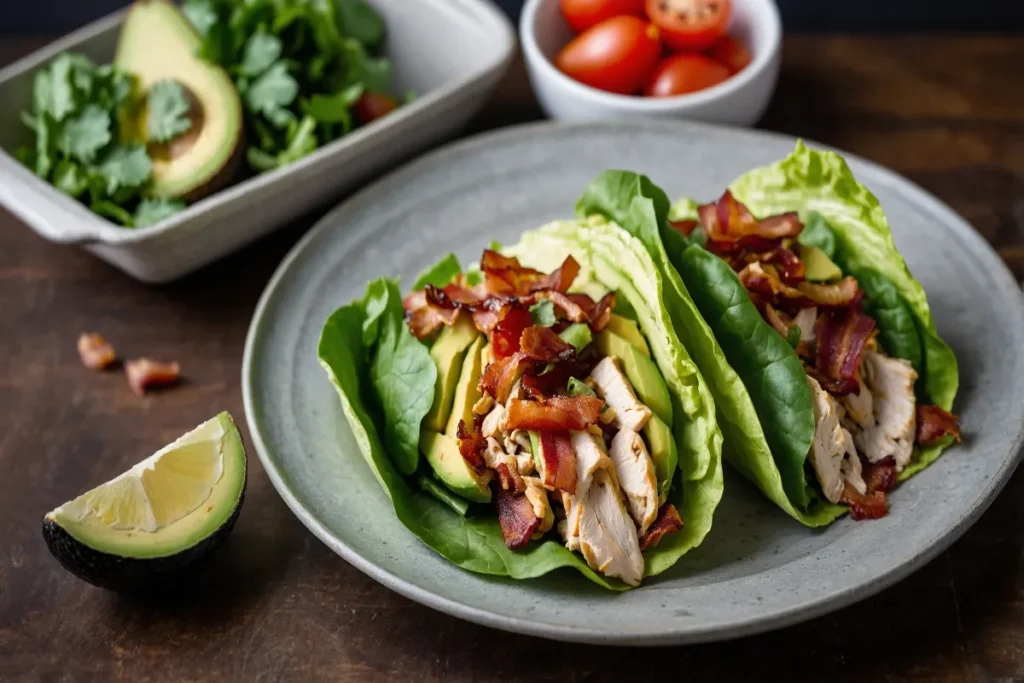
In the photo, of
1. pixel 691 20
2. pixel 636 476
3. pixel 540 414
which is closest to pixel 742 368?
pixel 636 476

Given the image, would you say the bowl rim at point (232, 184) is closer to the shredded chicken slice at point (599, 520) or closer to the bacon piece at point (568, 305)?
the bacon piece at point (568, 305)

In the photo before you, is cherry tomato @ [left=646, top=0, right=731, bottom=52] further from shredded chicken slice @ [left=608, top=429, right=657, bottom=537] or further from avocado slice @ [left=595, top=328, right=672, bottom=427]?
shredded chicken slice @ [left=608, top=429, right=657, bottom=537]

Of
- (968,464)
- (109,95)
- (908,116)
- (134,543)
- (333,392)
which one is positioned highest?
(109,95)

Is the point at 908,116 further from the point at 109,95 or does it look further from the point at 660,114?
the point at 109,95

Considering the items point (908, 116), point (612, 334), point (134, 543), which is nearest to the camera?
point (134, 543)

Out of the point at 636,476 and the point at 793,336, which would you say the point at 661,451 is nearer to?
the point at 636,476

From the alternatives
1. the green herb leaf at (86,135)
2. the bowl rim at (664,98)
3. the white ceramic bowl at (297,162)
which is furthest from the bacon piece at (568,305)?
the green herb leaf at (86,135)

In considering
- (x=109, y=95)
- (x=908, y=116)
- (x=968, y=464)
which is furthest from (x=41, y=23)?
(x=968, y=464)
